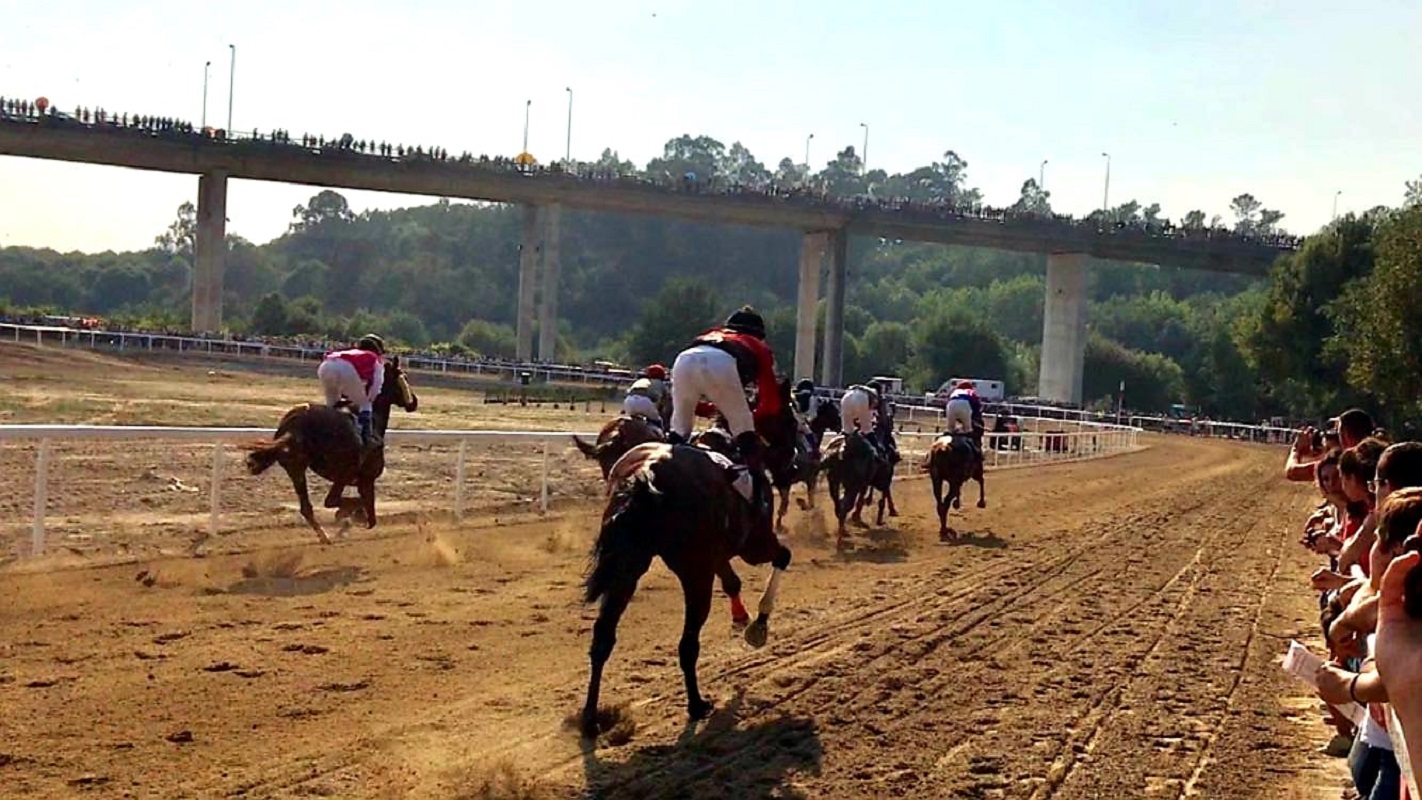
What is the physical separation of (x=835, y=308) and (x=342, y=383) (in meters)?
60.1

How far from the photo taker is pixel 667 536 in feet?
23.0

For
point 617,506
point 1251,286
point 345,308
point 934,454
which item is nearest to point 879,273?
point 1251,286

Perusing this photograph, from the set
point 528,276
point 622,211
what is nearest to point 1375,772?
point 528,276

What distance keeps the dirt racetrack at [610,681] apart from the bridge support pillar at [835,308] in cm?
5826

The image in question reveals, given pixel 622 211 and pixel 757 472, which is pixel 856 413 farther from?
pixel 622 211

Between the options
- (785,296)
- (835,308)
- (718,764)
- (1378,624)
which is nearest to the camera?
(1378,624)

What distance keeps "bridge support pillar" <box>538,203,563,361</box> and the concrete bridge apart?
7 cm

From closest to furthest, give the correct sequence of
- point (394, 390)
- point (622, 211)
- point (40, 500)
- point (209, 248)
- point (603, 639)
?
point (603, 639), point (40, 500), point (394, 390), point (209, 248), point (622, 211)

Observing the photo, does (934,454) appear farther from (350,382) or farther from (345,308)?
(345,308)

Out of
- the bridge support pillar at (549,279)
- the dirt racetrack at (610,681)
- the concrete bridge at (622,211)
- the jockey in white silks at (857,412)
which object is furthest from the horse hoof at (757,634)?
the bridge support pillar at (549,279)

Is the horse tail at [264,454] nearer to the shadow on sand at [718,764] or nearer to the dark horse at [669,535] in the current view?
the dark horse at [669,535]

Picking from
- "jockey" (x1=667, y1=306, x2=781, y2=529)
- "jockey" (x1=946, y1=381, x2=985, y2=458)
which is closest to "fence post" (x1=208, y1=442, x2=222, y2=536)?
"jockey" (x1=667, y1=306, x2=781, y2=529)

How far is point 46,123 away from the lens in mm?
55844

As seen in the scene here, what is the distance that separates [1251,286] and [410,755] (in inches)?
6134
